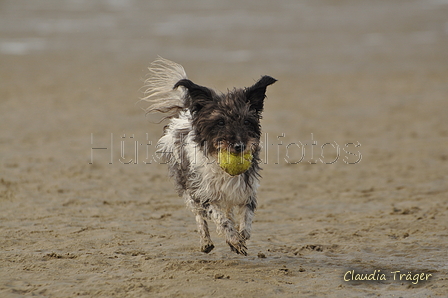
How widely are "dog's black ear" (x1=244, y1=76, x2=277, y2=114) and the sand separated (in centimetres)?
143

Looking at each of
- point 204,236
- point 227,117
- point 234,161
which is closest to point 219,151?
point 234,161

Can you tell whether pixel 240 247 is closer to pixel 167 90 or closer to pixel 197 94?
pixel 197 94

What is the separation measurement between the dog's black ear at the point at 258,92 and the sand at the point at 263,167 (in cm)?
143

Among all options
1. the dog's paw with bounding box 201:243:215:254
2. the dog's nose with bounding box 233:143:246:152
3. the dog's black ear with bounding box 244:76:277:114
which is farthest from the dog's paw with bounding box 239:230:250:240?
the dog's black ear with bounding box 244:76:277:114

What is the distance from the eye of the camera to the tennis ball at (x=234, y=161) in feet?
16.5

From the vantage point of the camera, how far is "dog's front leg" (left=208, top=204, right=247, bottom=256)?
5.24m

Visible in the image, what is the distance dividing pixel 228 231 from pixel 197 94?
4.22 feet

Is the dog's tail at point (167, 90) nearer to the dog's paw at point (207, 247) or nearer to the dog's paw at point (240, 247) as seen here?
the dog's paw at point (207, 247)

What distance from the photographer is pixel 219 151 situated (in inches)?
201

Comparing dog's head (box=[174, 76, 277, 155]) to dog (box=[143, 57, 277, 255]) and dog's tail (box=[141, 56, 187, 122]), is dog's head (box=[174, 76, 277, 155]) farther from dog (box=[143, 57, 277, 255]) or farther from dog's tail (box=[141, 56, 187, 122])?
dog's tail (box=[141, 56, 187, 122])

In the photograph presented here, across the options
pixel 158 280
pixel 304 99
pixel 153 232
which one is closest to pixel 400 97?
pixel 304 99

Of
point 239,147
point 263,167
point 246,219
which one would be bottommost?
point 246,219

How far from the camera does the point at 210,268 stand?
5.20 metres

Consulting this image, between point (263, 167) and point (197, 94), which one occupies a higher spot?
point (197, 94)
